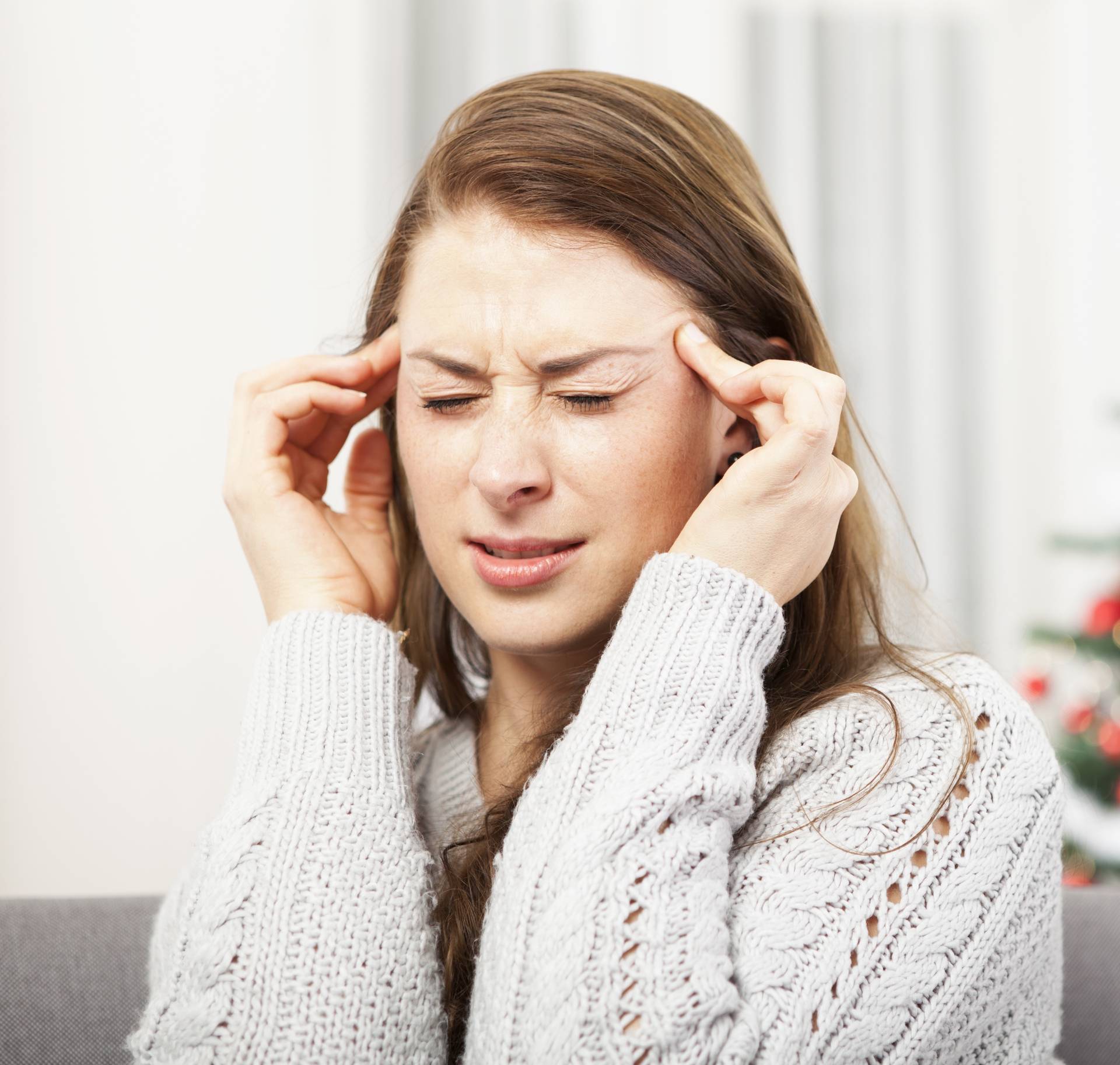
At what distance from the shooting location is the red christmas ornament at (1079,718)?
8.46ft

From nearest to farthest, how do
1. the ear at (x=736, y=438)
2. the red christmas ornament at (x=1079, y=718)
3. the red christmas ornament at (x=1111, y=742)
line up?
1. the ear at (x=736, y=438)
2. the red christmas ornament at (x=1111, y=742)
3. the red christmas ornament at (x=1079, y=718)

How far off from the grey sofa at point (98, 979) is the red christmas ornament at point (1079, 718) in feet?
4.11

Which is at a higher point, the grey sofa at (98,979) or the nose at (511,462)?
the nose at (511,462)

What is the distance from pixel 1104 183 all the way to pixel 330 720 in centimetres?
328

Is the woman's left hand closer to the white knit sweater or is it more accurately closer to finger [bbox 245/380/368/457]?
the white knit sweater

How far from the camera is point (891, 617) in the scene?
4.76 feet

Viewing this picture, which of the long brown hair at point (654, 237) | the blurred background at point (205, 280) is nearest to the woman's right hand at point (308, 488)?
the long brown hair at point (654, 237)

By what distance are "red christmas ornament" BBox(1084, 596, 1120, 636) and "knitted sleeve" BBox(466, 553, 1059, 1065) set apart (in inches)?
66.6

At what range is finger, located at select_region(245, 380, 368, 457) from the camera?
1284 millimetres

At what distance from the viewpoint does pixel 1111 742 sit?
2.48 meters

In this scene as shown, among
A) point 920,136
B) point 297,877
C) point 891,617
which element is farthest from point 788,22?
point 297,877

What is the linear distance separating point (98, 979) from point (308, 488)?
0.63 metres

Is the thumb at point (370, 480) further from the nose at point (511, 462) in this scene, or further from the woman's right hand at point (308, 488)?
the nose at point (511, 462)

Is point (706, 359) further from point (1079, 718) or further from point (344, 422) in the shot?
point (1079, 718)
